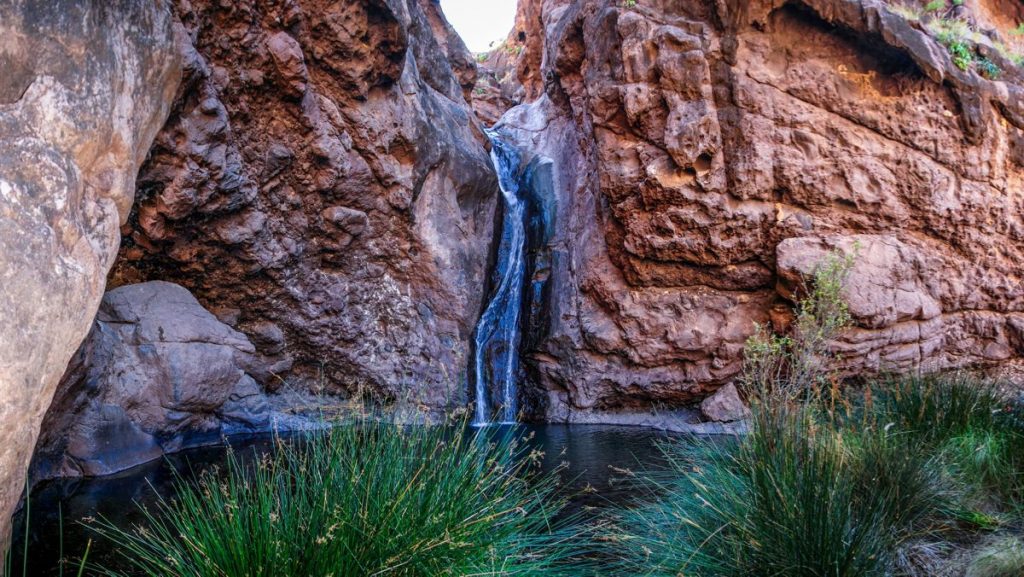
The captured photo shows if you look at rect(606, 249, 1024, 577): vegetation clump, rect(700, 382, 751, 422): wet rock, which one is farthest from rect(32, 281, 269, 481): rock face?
rect(700, 382, 751, 422): wet rock

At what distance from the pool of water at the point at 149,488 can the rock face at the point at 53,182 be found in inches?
39.2

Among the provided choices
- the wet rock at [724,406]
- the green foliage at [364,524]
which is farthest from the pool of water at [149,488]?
the wet rock at [724,406]

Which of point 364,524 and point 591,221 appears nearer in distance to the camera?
point 364,524

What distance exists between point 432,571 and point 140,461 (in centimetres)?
735

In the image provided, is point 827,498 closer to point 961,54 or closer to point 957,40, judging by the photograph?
point 961,54

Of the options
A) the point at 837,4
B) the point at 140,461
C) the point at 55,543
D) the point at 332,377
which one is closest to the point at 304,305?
the point at 332,377

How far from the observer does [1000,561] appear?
3.34 meters

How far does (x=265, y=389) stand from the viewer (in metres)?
11.4

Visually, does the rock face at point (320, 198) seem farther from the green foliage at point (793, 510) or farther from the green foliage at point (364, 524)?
the green foliage at point (364, 524)

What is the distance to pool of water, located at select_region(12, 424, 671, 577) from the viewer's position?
5.21 m

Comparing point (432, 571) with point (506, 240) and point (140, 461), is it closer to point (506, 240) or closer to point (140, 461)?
point (140, 461)

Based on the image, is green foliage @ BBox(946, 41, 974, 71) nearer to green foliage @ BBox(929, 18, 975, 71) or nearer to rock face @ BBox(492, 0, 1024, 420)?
green foliage @ BBox(929, 18, 975, 71)

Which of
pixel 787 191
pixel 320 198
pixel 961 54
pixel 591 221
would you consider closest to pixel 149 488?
pixel 320 198

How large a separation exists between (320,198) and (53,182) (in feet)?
23.4
